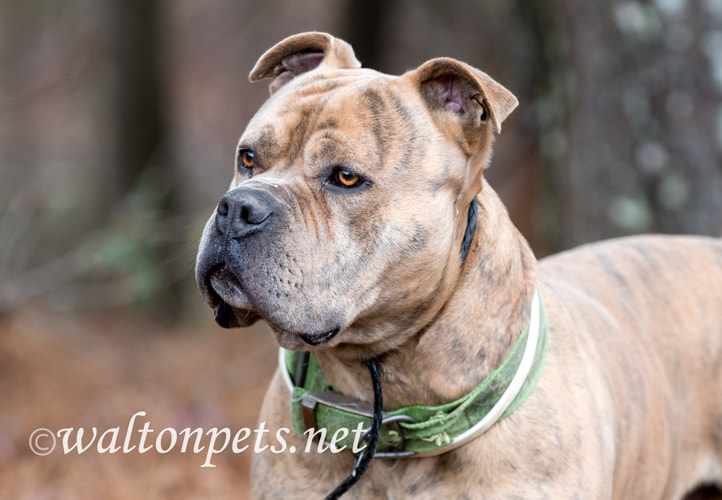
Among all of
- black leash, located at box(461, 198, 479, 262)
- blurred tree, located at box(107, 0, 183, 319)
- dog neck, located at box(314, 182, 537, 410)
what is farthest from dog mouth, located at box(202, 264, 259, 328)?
blurred tree, located at box(107, 0, 183, 319)

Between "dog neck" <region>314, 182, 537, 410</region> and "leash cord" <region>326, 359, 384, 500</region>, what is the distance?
64mm

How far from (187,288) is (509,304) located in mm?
6498

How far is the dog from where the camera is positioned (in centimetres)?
266

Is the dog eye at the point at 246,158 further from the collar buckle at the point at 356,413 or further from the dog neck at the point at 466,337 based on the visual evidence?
the collar buckle at the point at 356,413

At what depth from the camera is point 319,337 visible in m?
2.68

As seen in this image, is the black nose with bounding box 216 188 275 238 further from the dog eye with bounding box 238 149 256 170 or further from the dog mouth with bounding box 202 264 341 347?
the dog eye with bounding box 238 149 256 170

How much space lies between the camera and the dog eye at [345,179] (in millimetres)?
2717

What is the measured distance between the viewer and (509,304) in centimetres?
287

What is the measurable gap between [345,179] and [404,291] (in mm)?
415

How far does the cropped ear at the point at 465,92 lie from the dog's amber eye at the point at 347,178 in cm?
43

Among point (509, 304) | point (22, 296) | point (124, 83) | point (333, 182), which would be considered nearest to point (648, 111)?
point (509, 304)

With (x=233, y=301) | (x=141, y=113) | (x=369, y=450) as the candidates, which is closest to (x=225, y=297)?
(x=233, y=301)

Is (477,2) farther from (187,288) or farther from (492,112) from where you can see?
(492,112)

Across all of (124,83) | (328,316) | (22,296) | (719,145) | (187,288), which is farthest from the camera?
(187,288)
